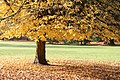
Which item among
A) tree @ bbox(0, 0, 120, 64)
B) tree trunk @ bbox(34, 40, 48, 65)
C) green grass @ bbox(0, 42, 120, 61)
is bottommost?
green grass @ bbox(0, 42, 120, 61)

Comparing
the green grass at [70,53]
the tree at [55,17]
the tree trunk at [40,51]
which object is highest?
the tree at [55,17]

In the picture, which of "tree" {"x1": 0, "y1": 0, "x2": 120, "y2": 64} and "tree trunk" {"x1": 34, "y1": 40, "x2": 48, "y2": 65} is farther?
"tree trunk" {"x1": 34, "y1": 40, "x2": 48, "y2": 65}

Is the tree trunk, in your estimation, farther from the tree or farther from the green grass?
the green grass

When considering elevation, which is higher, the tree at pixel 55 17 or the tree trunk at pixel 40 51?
the tree at pixel 55 17

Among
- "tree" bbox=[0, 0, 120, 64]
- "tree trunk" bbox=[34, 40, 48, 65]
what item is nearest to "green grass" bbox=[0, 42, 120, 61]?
"tree trunk" bbox=[34, 40, 48, 65]

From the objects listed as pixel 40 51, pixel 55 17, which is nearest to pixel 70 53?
pixel 40 51

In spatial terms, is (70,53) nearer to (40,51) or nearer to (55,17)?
(40,51)

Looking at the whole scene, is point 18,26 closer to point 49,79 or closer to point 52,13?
point 52,13

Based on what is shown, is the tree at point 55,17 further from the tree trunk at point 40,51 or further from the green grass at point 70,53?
the green grass at point 70,53

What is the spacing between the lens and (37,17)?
10.9m

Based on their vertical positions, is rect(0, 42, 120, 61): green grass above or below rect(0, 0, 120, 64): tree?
below

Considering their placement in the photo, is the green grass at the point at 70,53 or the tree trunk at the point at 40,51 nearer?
the tree trunk at the point at 40,51

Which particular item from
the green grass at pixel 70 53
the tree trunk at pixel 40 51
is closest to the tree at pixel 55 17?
the tree trunk at pixel 40 51

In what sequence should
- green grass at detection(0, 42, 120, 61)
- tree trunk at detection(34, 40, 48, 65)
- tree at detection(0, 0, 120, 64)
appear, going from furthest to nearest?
1. green grass at detection(0, 42, 120, 61)
2. tree trunk at detection(34, 40, 48, 65)
3. tree at detection(0, 0, 120, 64)
